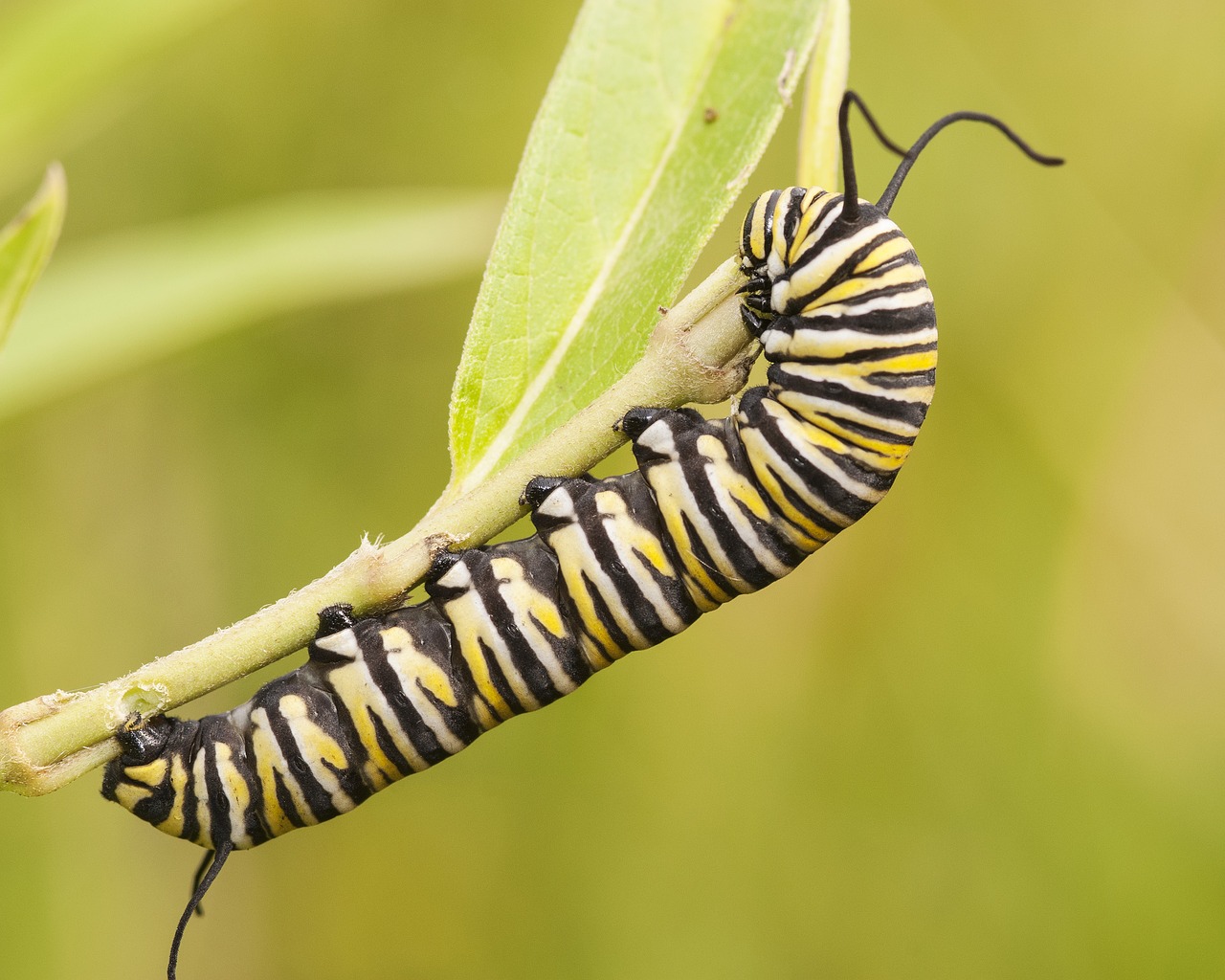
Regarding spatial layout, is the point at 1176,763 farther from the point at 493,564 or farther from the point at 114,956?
the point at 114,956

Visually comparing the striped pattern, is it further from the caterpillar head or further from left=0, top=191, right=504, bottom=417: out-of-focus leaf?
left=0, top=191, right=504, bottom=417: out-of-focus leaf

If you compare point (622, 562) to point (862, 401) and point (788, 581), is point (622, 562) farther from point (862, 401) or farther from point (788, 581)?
point (788, 581)

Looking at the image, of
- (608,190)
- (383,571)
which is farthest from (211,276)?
(383,571)

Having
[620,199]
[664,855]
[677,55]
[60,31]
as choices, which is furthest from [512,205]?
[664,855]

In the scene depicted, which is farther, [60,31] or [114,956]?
[114,956]

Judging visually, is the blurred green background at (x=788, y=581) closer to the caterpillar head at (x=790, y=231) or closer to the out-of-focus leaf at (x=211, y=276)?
the out-of-focus leaf at (x=211, y=276)
